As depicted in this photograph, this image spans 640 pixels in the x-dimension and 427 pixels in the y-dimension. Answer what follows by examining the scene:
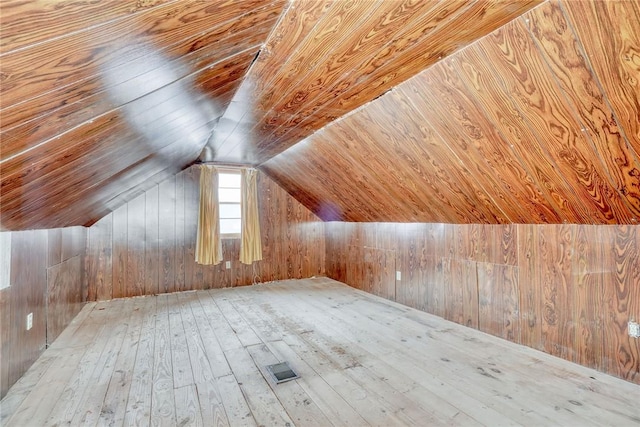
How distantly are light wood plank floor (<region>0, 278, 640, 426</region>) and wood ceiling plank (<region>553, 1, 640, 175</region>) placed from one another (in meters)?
1.62

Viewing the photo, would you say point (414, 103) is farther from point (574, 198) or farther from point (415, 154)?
point (574, 198)

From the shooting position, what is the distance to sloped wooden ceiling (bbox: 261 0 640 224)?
133 cm

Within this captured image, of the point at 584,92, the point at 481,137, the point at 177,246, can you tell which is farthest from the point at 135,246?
the point at 584,92

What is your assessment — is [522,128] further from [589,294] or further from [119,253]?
[119,253]

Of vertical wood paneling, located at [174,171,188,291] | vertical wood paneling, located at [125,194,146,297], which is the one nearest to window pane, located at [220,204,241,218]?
vertical wood paneling, located at [174,171,188,291]

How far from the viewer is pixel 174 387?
2100mm

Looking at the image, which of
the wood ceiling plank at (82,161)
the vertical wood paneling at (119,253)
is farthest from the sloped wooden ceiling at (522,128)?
the vertical wood paneling at (119,253)

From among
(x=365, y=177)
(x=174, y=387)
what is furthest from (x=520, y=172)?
(x=174, y=387)

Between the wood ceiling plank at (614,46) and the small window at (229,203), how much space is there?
475 centimetres

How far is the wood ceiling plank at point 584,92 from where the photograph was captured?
4.37 feet

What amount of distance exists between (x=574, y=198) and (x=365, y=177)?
1.83 m

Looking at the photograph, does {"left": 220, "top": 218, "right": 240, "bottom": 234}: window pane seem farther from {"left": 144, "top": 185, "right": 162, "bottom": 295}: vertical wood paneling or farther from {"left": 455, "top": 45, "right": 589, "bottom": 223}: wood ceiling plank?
{"left": 455, "top": 45, "right": 589, "bottom": 223}: wood ceiling plank

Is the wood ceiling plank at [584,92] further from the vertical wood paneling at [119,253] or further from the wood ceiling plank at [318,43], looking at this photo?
the vertical wood paneling at [119,253]

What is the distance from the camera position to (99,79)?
1.17m
